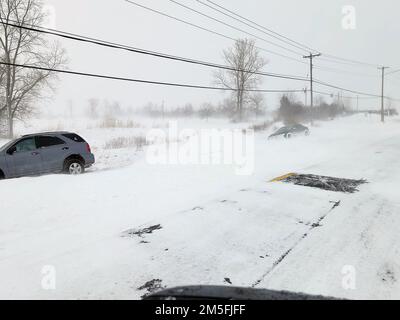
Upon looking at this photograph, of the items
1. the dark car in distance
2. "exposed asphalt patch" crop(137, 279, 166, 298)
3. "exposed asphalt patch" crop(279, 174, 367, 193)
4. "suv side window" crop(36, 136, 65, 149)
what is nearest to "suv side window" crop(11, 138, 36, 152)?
"suv side window" crop(36, 136, 65, 149)

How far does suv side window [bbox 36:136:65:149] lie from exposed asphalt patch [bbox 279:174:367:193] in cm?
810

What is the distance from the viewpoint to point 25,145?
36.6ft

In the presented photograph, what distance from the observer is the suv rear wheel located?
1171cm

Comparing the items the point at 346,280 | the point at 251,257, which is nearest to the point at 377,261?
the point at 346,280

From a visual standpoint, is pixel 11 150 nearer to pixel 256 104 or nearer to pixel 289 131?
pixel 289 131

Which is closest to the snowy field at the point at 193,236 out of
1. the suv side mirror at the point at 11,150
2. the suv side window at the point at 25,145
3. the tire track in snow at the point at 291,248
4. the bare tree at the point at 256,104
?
the tire track in snow at the point at 291,248

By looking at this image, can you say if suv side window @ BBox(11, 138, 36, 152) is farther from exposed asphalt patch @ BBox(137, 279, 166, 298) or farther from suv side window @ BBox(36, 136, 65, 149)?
→ exposed asphalt patch @ BBox(137, 279, 166, 298)

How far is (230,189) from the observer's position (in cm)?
908

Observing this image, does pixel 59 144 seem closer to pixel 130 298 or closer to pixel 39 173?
pixel 39 173

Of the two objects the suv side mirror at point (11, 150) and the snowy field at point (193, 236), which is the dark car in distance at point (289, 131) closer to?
the snowy field at point (193, 236)

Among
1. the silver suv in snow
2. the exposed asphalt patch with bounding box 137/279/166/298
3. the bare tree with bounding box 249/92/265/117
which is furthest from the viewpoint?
the bare tree with bounding box 249/92/265/117

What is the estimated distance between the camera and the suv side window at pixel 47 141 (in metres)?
11.4

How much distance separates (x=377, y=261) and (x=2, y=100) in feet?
107
